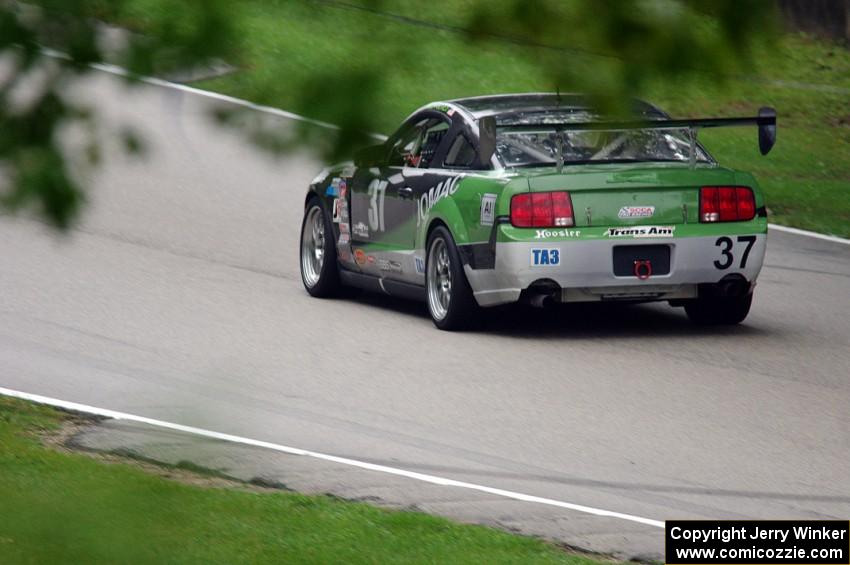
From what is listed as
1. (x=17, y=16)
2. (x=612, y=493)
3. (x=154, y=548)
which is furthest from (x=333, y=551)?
(x=17, y=16)

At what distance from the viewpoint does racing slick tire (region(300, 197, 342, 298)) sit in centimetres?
1211

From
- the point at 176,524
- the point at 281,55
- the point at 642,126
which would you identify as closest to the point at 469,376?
the point at 176,524

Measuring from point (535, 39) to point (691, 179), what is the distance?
310 inches

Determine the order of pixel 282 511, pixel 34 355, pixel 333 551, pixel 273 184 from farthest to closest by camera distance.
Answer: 1. pixel 34 355
2. pixel 282 511
3. pixel 333 551
4. pixel 273 184

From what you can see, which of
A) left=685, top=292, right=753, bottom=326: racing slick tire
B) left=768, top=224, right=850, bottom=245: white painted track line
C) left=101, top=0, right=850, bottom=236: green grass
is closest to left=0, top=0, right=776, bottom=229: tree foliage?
left=101, top=0, right=850, bottom=236: green grass

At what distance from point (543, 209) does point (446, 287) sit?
1096 mm

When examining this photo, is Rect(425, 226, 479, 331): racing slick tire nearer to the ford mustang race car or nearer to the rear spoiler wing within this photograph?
the ford mustang race car

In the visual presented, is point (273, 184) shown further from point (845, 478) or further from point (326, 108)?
point (845, 478)

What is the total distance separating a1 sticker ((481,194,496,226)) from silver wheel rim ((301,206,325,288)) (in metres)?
2.42

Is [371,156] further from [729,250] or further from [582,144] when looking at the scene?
[729,250]

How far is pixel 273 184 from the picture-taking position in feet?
8.96

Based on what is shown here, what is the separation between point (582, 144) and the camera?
9.88 feet

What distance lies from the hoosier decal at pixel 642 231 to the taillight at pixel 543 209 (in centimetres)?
26

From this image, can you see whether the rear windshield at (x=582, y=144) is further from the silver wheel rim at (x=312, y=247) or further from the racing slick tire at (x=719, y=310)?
the silver wheel rim at (x=312, y=247)
